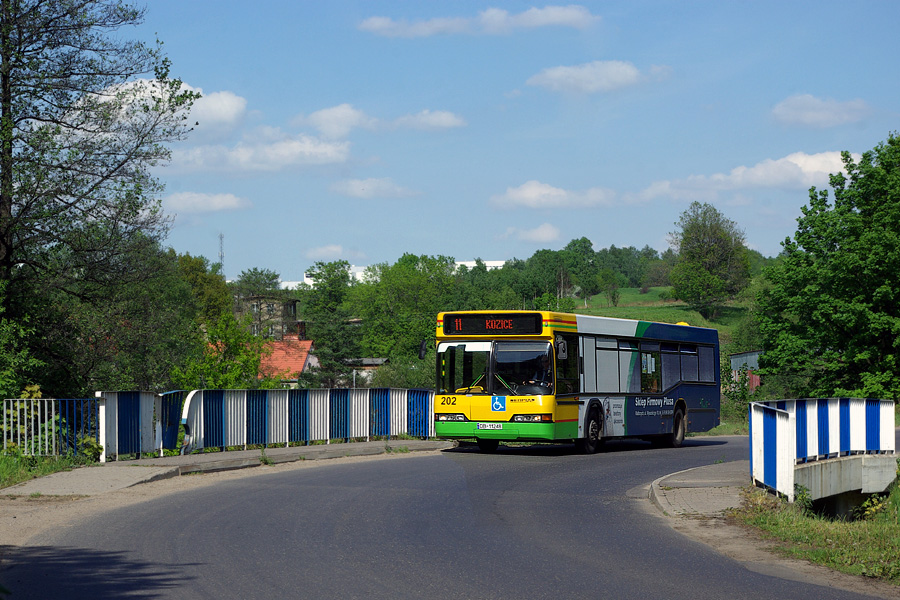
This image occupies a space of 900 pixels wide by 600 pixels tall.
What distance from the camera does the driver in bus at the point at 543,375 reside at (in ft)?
64.3

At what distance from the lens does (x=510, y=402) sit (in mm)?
19750

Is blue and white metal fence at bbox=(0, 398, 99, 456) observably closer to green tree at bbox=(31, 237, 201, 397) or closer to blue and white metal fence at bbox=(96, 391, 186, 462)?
blue and white metal fence at bbox=(96, 391, 186, 462)

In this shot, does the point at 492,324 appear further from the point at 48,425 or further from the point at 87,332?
the point at 87,332

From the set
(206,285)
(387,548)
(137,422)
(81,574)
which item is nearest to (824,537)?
(387,548)

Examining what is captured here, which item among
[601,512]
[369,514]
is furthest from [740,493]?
[369,514]

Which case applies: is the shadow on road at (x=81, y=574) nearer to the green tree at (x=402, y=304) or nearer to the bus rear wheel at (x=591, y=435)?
the bus rear wheel at (x=591, y=435)

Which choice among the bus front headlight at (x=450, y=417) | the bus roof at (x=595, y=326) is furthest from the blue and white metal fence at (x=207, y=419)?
the bus roof at (x=595, y=326)

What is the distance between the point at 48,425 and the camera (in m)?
16.4

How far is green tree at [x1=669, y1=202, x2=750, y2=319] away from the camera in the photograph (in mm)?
122125

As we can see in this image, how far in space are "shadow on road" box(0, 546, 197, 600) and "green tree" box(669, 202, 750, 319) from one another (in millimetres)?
118142

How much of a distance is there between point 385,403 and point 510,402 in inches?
213

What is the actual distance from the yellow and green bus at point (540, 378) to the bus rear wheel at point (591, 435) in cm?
2

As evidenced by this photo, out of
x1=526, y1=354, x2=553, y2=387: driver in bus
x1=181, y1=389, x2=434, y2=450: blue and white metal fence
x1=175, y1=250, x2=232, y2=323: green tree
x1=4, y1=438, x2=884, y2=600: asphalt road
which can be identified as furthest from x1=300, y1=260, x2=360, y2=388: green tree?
x1=4, y1=438, x2=884, y2=600: asphalt road

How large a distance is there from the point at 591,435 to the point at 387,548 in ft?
41.8
